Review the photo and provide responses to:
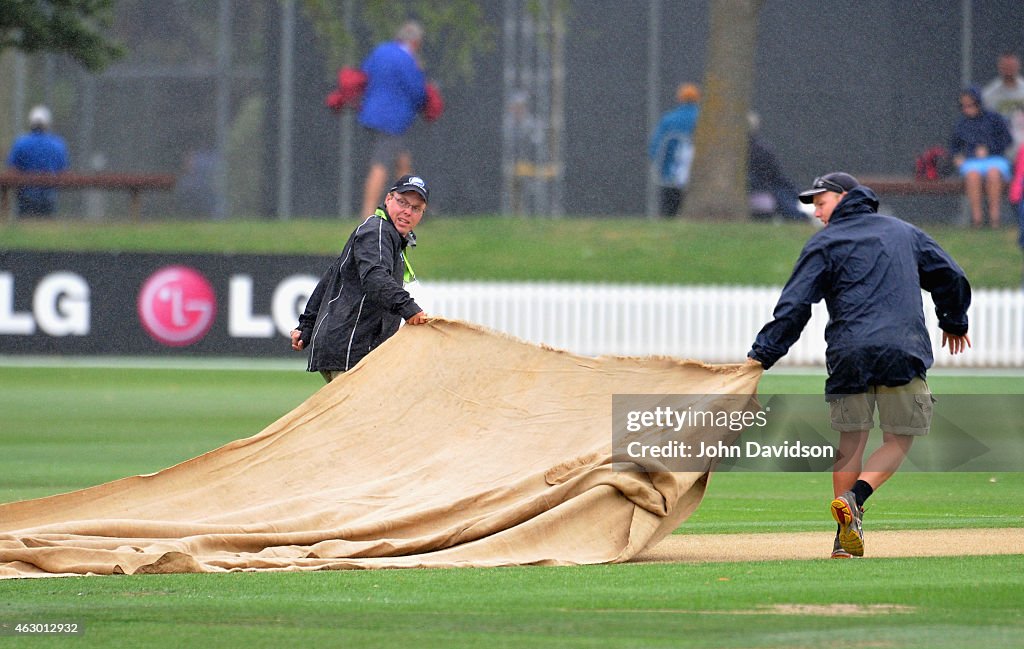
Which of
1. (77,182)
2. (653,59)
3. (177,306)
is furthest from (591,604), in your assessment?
(653,59)

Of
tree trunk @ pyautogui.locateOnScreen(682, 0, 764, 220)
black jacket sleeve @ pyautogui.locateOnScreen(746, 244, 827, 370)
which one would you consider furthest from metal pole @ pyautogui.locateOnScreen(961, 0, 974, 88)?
black jacket sleeve @ pyautogui.locateOnScreen(746, 244, 827, 370)

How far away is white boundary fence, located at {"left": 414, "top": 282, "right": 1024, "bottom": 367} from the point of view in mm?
22906

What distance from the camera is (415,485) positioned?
907cm

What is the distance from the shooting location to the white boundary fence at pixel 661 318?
2291 centimetres

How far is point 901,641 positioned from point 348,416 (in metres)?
3.91

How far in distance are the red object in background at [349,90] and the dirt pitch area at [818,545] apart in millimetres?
14784

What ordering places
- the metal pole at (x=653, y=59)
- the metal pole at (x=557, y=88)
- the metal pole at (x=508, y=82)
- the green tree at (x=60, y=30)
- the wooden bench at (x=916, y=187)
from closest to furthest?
1. the green tree at (x=60, y=30)
2. the wooden bench at (x=916, y=187)
3. the metal pole at (x=557, y=88)
4. the metal pole at (x=508, y=82)
5. the metal pole at (x=653, y=59)

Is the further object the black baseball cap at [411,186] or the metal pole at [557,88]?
the metal pole at [557,88]

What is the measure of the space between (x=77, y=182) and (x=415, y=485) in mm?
17230

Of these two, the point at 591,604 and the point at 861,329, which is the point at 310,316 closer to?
the point at 861,329

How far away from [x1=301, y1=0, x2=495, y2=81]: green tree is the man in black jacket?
53.9 ft

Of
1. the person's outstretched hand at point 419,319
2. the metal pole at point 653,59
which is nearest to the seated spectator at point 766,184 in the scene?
the metal pole at point 653,59

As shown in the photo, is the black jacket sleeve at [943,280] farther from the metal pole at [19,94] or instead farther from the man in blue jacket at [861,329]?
the metal pole at [19,94]

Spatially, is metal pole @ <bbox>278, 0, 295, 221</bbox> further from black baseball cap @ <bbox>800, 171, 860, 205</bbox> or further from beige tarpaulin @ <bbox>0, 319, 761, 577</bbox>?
black baseball cap @ <bbox>800, 171, 860, 205</bbox>
